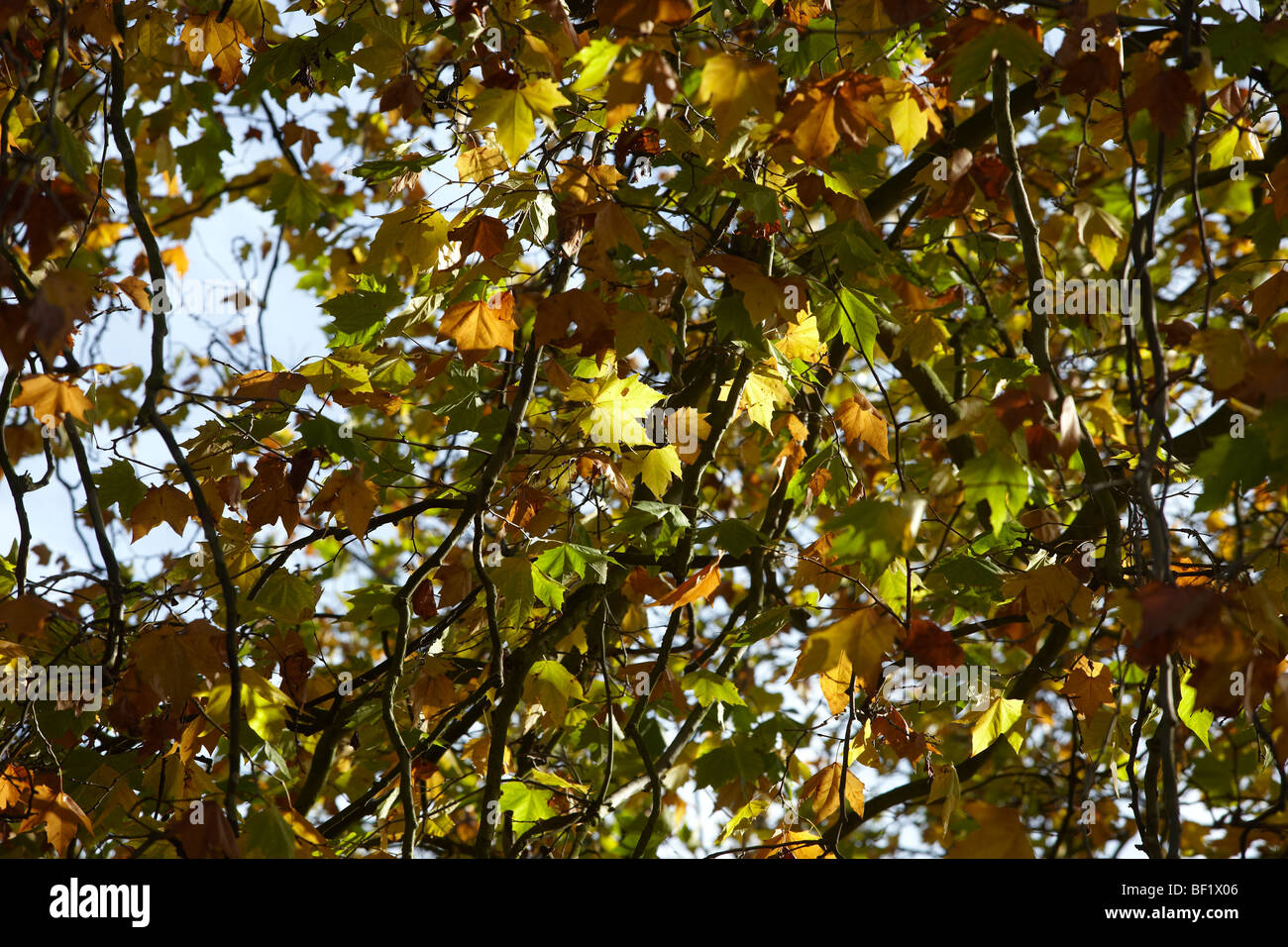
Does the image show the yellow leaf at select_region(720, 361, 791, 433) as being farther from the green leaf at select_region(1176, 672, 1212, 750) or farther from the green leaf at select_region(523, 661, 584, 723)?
the green leaf at select_region(1176, 672, 1212, 750)

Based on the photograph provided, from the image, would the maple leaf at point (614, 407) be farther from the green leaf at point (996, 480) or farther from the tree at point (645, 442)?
the green leaf at point (996, 480)

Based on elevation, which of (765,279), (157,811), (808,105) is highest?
(808,105)

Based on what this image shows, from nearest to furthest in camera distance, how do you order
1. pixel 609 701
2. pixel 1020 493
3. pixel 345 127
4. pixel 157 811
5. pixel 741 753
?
pixel 1020 493 < pixel 157 811 < pixel 609 701 < pixel 741 753 < pixel 345 127

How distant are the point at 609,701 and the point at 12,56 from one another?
2.26 metres

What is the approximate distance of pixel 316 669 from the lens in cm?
367

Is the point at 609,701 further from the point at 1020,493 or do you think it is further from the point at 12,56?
the point at 12,56

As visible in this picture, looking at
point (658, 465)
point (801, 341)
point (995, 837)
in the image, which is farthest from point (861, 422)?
point (995, 837)

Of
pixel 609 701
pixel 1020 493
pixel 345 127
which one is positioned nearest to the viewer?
pixel 1020 493

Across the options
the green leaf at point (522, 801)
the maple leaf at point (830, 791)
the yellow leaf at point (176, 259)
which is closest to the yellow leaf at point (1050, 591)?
the maple leaf at point (830, 791)

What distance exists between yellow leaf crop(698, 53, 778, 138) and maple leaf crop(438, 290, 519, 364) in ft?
2.83

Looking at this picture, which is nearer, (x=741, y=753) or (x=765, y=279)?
(x=765, y=279)

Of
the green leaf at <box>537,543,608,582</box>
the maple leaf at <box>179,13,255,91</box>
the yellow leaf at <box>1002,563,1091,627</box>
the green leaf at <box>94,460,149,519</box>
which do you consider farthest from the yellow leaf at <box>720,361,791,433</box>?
the maple leaf at <box>179,13,255,91</box>

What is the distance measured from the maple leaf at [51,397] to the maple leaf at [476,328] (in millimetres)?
896
